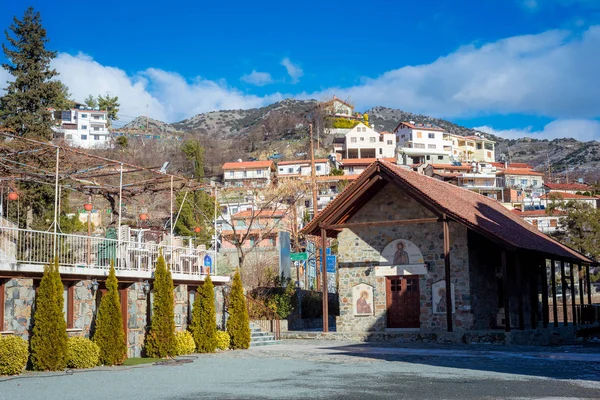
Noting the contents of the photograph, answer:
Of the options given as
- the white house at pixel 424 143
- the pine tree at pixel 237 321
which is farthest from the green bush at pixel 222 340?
the white house at pixel 424 143

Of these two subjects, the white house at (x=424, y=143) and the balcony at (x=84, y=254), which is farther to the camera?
the white house at (x=424, y=143)

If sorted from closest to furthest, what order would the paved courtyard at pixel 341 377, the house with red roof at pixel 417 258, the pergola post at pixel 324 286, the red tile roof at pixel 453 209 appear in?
the paved courtyard at pixel 341 377, the red tile roof at pixel 453 209, the house with red roof at pixel 417 258, the pergola post at pixel 324 286

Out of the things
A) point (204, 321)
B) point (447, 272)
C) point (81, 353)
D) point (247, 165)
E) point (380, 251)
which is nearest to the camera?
point (81, 353)

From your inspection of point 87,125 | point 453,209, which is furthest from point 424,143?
point 453,209

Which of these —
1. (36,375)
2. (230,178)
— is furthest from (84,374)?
(230,178)

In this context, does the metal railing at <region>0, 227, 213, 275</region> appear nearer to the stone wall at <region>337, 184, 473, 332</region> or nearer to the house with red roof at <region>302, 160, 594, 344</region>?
the house with red roof at <region>302, 160, 594, 344</region>

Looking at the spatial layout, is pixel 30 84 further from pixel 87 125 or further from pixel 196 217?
pixel 87 125

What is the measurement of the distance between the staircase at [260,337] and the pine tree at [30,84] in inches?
641

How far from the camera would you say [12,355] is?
1647cm

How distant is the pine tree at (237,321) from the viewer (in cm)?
2450

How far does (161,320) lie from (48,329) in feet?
13.3

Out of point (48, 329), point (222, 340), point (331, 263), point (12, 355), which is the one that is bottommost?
point (222, 340)

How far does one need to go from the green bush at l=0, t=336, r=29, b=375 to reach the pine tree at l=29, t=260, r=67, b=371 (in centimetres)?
A: 54

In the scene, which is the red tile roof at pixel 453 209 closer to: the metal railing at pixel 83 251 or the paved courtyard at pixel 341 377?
the paved courtyard at pixel 341 377
